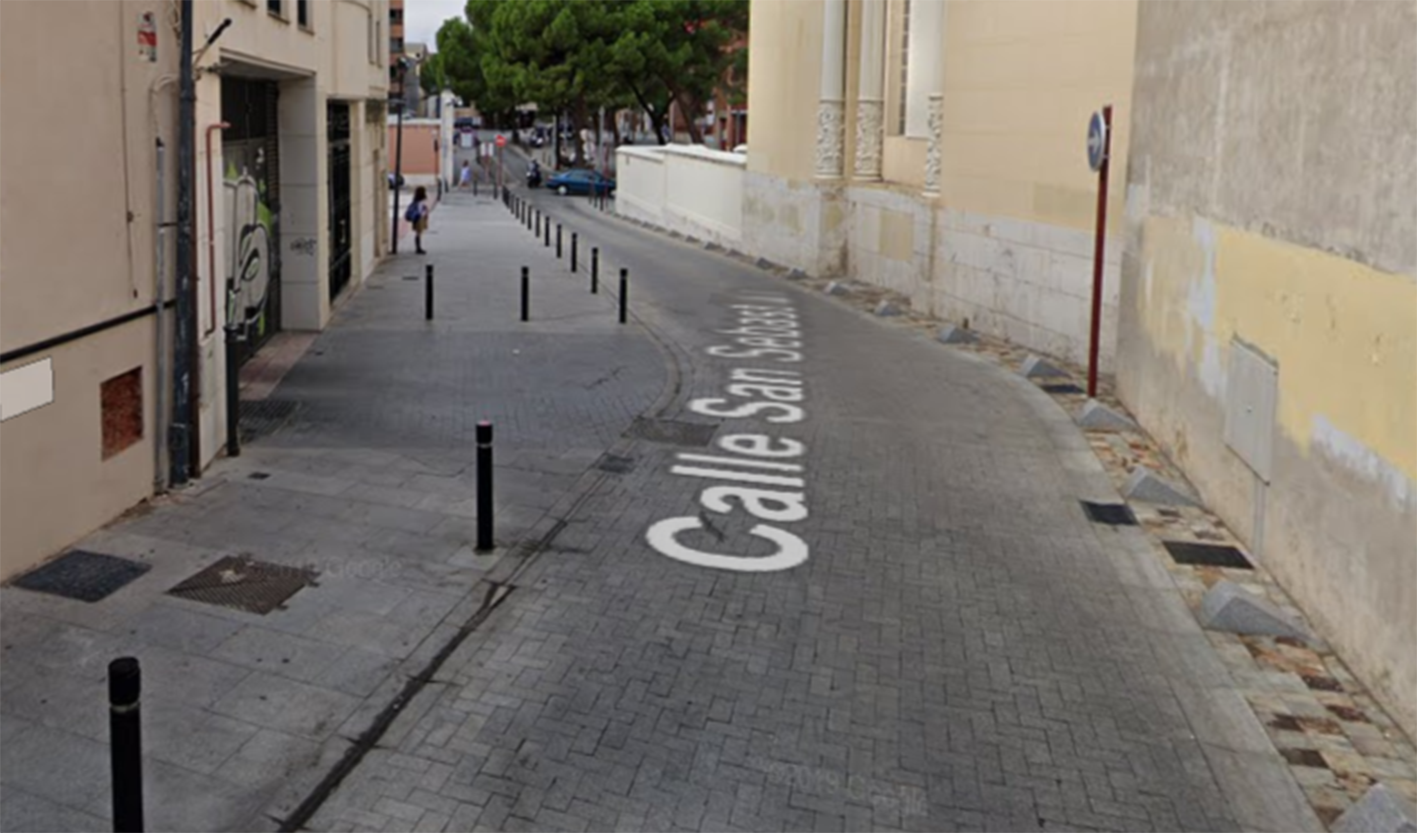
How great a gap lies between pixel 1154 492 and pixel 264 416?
8429mm

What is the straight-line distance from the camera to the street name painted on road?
32.0 feet

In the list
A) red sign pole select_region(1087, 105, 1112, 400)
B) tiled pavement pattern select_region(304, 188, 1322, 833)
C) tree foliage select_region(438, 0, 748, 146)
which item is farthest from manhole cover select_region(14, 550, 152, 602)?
tree foliage select_region(438, 0, 748, 146)

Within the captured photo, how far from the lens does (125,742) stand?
475 centimetres

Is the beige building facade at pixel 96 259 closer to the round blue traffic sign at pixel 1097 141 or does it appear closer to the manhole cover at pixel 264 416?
the manhole cover at pixel 264 416

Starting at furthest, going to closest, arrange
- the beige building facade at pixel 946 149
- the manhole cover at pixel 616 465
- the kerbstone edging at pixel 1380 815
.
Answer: the beige building facade at pixel 946 149
the manhole cover at pixel 616 465
the kerbstone edging at pixel 1380 815

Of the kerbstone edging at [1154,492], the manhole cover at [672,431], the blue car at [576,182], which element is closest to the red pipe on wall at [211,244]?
the manhole cover at [672,431]

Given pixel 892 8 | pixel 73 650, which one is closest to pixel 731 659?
pixel 73 650

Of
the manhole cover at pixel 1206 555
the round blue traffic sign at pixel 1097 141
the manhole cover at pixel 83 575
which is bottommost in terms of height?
the manhole cover at pixel 1206 555

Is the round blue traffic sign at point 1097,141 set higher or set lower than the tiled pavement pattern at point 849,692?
higher

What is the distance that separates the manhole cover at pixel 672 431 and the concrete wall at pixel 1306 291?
14.4ft

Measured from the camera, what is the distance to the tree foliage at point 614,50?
6962 cm

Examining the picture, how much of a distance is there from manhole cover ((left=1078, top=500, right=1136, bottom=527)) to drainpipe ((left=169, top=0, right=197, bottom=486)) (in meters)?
7.18

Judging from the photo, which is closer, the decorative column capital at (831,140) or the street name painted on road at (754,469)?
the street name painted on road at (754,469)

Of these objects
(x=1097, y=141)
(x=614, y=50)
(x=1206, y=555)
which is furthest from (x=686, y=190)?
(x=1206, y=555)
